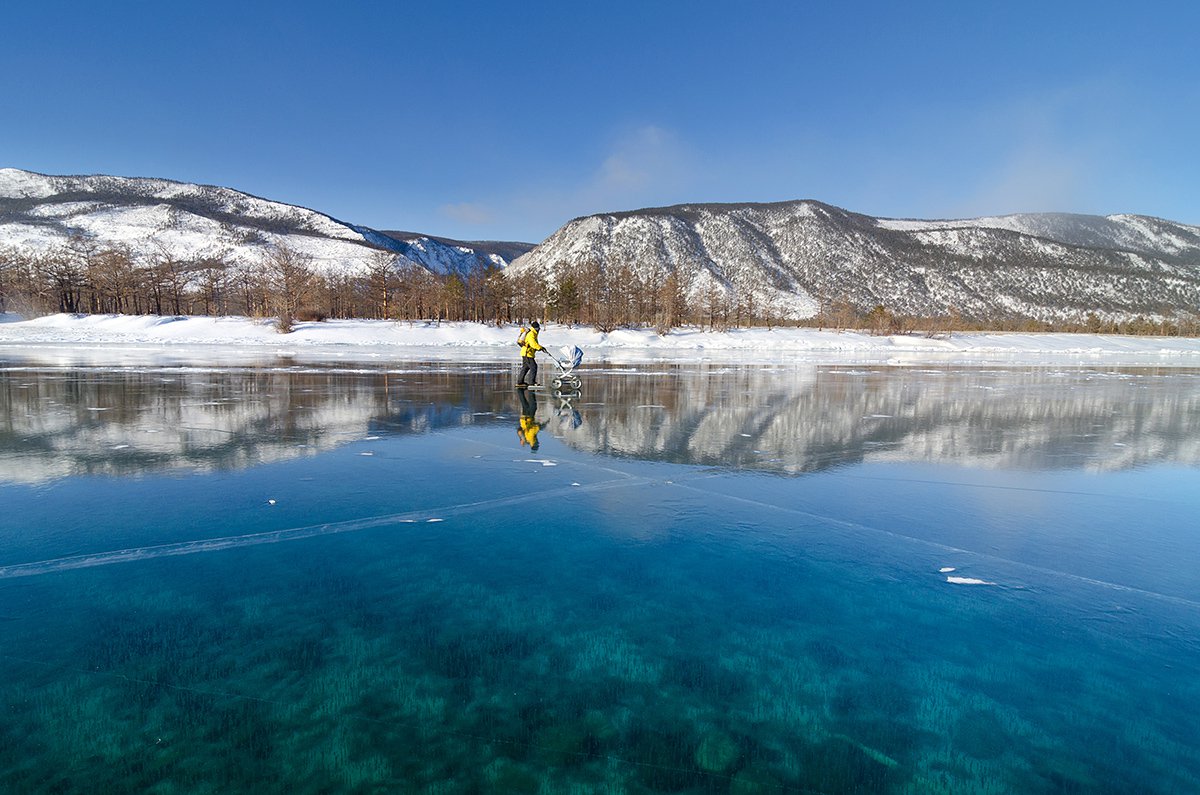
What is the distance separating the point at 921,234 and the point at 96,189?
888ft

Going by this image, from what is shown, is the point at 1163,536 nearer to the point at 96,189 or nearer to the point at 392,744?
the point at 392,744

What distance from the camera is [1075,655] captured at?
343cm

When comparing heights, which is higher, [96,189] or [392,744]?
[96,189]

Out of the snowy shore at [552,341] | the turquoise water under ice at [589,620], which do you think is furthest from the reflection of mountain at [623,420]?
the snowy shore at [552,341]

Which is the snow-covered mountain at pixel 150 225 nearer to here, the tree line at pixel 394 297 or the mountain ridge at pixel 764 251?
the mountain ridge at pixel 764 251

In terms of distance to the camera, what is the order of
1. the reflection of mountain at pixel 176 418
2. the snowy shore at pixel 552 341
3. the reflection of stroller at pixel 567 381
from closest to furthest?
the reflection of mountain at pixel 176 418, the reflection of stroller at pixel 567 381, the snowy shore at pixel 552 341

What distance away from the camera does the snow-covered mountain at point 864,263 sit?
153500 mm

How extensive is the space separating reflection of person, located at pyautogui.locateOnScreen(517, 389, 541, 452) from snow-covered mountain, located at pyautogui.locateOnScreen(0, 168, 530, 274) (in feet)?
482

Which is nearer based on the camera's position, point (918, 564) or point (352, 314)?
point (918, 564)

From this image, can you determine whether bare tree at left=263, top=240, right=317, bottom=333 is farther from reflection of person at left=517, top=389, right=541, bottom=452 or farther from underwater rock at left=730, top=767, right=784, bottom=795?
underwater rock at left=730, top=767, right=784, bottom=795

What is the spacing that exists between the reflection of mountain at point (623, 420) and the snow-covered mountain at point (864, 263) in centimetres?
12629

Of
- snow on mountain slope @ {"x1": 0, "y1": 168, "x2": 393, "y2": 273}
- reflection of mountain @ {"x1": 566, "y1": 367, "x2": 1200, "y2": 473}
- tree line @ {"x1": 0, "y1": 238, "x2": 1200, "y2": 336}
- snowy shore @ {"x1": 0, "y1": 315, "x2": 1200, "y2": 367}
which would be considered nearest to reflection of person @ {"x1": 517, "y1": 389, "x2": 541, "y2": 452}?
reflection of mountain @ {"x1": 566, "y1": 367, "x2": 1200, "y2": 473}

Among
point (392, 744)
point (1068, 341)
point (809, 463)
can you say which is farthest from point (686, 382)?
point (1068, 341)

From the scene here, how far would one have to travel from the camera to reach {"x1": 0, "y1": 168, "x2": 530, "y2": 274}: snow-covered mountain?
14925 centimetres
